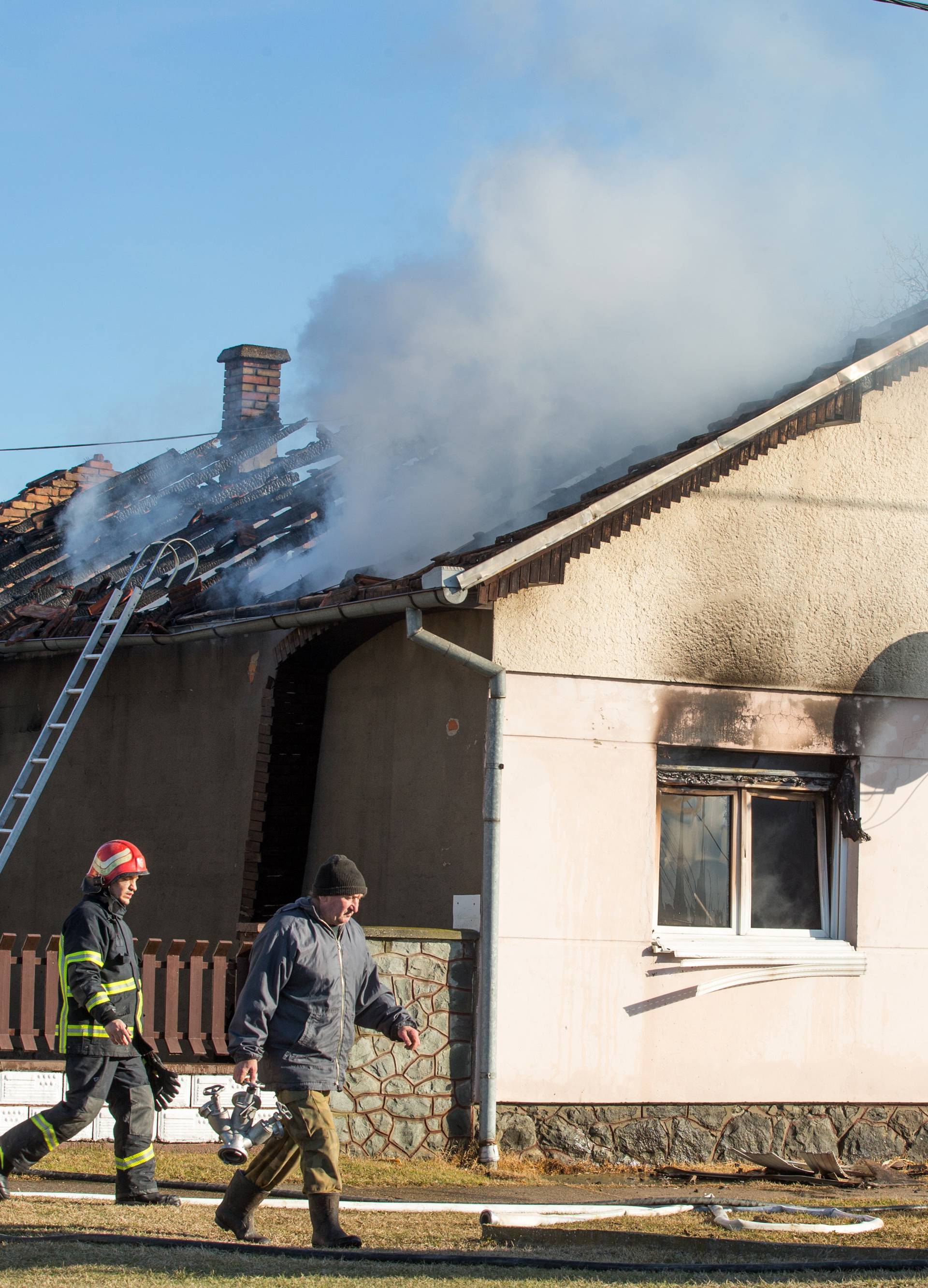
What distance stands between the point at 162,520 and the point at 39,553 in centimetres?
→ 125

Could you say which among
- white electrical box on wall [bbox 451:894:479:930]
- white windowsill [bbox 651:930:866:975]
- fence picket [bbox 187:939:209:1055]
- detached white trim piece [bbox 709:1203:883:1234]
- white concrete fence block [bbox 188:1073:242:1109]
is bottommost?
detached white trim piece [bbox 709:1203:883:1234]

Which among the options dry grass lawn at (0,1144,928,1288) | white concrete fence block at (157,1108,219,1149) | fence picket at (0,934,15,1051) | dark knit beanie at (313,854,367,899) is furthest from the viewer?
white concrete fence block at (157,1108,219,1149)

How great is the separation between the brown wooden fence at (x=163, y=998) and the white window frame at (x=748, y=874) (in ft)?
8.76

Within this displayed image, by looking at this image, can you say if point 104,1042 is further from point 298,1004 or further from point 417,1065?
point 417,1065

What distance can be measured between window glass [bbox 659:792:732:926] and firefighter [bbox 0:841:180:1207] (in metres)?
3.88

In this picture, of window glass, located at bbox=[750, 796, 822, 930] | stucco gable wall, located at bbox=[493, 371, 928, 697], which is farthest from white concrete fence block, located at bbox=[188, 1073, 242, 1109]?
window glass, located at bbox=[750, 796, 822, 930]

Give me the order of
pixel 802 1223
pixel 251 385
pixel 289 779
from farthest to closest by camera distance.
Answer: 1. pixel 251 385
2. pixel 289 779
3. pixel 802 1223

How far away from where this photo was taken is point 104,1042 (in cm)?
671

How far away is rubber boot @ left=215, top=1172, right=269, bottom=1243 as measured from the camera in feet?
19.9

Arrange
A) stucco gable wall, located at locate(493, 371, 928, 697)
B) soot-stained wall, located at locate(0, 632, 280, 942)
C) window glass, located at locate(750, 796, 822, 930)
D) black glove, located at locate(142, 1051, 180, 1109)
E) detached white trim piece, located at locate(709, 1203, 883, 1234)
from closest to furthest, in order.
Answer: detached white trim piece, located at locate(709, 1203, 883, 1234), black glove, located at locate(142, 1051, 180, 1109), stucco gable wall, located at locate(493, 371, 928, 697), window glass, located at locate(750, 796, 822, 930), soot-stained wall, located at locate(0, 632, 280, 942)

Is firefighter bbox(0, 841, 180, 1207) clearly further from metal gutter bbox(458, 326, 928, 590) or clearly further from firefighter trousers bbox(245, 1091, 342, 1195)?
metal gutter bbox(458, 326, 928, 590)

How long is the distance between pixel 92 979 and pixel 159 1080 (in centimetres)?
73

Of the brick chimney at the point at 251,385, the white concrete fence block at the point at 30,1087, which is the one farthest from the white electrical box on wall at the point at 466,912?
the brick chimney at the point at 251,385

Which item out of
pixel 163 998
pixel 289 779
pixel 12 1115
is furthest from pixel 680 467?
pixel 12 1115
